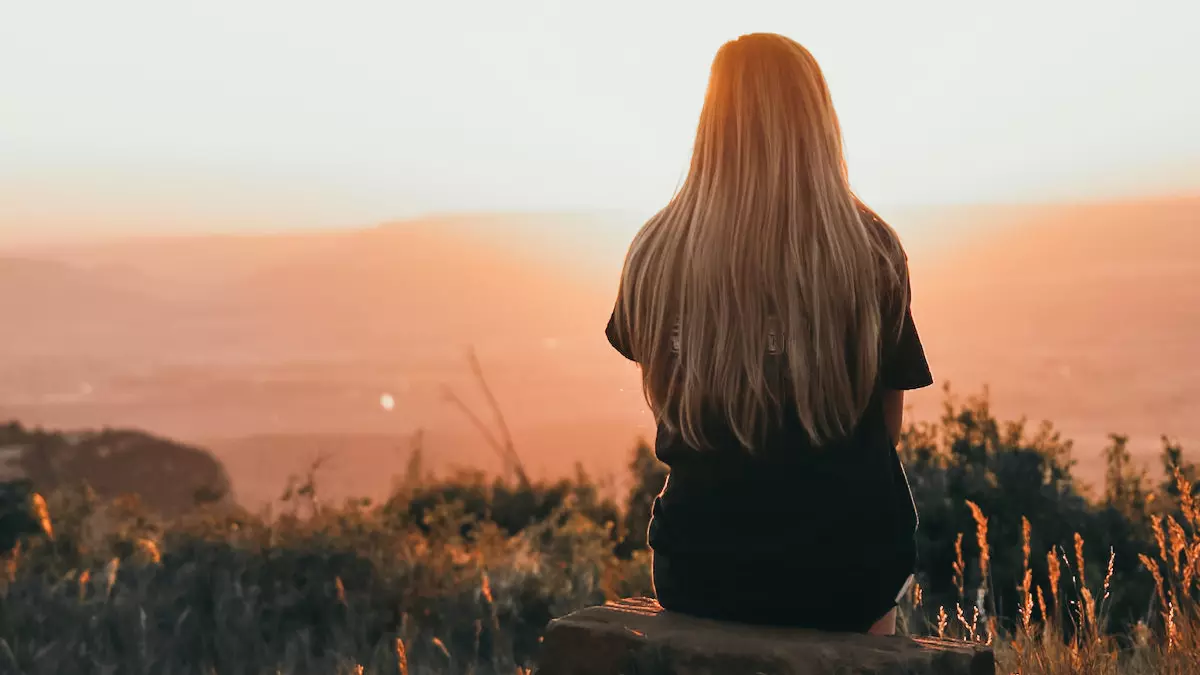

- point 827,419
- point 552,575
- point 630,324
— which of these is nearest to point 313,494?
point 552,575

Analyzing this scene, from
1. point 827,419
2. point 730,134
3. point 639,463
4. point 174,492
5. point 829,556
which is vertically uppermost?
point 730,134

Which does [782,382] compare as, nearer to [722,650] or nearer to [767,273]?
[767,273]

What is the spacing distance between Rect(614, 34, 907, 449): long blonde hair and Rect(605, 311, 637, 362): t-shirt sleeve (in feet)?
0.63

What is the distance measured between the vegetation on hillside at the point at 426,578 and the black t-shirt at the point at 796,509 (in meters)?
2.53

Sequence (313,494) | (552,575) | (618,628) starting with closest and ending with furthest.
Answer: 1. (618,628)
2. (552,575)
3. (313,494)

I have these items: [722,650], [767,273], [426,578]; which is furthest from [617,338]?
[426,578]

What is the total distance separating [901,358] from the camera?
3090mm

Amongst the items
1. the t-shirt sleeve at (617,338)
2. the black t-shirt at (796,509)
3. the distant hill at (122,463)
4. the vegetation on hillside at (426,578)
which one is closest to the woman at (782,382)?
the black t-shirt at (796,509)

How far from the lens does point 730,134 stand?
314cm

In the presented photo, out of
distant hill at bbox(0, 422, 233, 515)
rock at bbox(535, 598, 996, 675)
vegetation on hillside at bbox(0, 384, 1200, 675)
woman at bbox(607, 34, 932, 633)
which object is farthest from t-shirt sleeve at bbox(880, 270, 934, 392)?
distant hill at bbox(0, 422, 233, 515)

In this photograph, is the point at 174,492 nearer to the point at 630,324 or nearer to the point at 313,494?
the point at 313,494

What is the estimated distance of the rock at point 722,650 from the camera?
2.67 meters

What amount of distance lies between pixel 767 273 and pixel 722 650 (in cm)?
94

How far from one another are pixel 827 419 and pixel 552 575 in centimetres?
430
